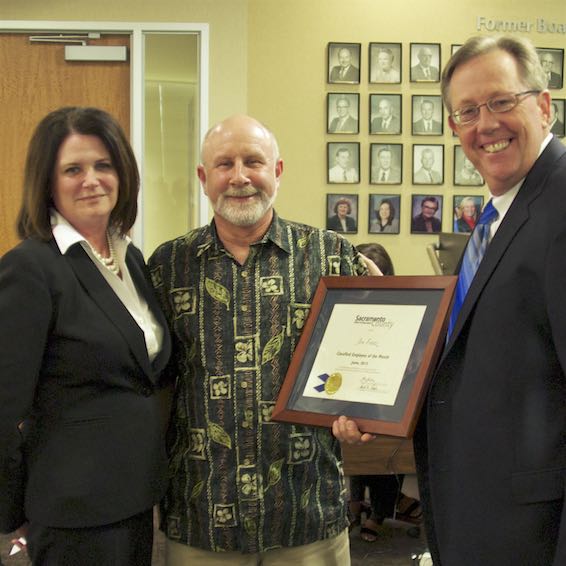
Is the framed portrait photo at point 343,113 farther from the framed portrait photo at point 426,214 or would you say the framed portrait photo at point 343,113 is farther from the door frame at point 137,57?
the door frame at point 137,57

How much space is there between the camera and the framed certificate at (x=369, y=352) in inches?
62.5

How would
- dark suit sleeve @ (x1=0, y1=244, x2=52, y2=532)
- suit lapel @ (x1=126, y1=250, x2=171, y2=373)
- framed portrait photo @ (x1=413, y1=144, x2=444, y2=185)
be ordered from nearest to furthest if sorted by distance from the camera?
dark suit sleeve @ (x1=0, y1=244, x2=52, y2=532)
suit lapel @ (x1=126, y1=250, x2=171, y2=373)
framed portrait photo @ (x1=413, y1=144, x2=444, y2=185)

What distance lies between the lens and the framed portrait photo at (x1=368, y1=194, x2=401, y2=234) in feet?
17.0

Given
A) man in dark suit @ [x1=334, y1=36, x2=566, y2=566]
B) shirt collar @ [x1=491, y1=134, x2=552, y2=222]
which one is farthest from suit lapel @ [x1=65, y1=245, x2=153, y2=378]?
shirt collar @ [x1=491, y1=134, x2=552, y2=222]

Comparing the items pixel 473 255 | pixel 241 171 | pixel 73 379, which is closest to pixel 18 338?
pixel 73 379

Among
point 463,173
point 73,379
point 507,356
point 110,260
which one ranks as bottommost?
point 73,379

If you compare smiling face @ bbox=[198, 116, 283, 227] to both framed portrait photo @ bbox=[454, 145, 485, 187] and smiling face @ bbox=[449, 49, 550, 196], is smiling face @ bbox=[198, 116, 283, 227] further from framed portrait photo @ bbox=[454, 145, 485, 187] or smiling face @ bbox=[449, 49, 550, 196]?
framed portrait photo @ bbox=[454, 145, 485, 187]

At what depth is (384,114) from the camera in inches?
203

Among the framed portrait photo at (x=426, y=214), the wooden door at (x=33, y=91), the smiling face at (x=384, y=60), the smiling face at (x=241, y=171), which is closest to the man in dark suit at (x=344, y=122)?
the smiling face at (x=384, y=60)

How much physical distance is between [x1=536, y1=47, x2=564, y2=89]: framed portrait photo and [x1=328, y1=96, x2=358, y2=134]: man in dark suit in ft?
4.72

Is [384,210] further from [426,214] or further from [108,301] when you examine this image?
[108,301]

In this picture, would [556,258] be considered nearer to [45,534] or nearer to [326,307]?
[326,307]

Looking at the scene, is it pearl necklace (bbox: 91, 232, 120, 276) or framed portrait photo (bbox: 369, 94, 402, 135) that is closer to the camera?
pearl necklace (bbox: 91, 232, 120, 276)

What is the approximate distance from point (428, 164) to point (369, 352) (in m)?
3.71
